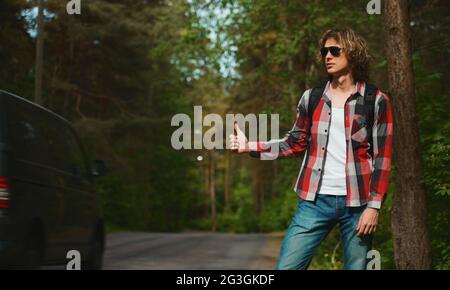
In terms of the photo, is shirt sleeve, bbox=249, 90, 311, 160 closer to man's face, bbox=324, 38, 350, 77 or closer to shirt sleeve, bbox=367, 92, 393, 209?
man's face, bbox=324, 38, 350, 77

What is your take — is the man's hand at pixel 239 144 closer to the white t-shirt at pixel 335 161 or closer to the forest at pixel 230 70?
the white t-shirt at pixel 335 161

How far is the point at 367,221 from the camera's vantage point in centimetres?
451

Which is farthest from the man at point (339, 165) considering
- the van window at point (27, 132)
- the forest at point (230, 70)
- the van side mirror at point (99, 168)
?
the van side mirror at point (99, 168)

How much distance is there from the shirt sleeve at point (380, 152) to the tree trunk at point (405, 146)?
146 inches

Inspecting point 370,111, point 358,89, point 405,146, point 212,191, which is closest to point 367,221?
point 370,111

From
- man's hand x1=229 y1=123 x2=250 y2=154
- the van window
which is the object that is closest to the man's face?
man's hand x1=229 y1=123 x2=250 y2=154

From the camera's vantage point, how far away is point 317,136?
15.5ft

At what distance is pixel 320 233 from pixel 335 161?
0.42 metres

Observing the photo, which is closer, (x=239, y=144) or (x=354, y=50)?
(x=239, y=144)

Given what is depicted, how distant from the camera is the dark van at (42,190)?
25.3ft

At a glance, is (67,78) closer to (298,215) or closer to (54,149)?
(54,149)

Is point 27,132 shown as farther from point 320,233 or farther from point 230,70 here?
point 230,70
